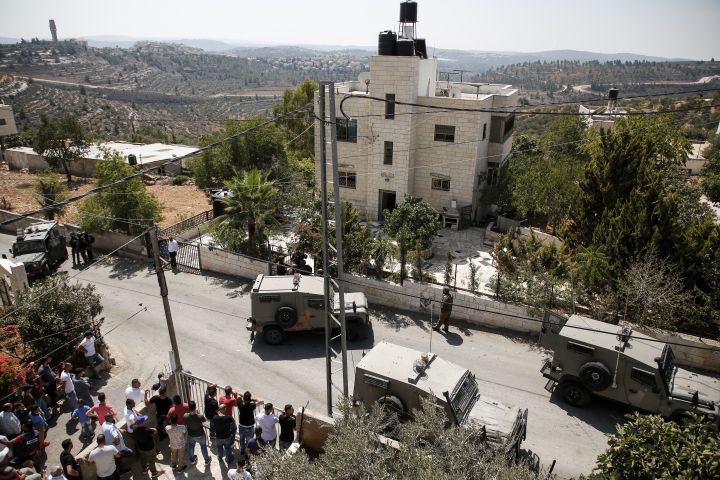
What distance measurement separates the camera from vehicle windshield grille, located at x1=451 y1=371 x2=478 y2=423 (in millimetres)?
9617

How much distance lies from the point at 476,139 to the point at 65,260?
20.2 meters

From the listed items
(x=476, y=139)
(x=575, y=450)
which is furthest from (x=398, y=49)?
(x=575, y=450)

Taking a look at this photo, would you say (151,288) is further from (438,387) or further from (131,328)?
(438,387)

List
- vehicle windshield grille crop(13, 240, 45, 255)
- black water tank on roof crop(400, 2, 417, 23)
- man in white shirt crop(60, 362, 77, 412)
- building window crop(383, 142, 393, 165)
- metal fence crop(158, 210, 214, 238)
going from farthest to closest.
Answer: black water tank on roof crop(400, 2, 417, 23)
building window crop(383, 142, 393, 165)
metal fence crop(158, 210, 214, 238)
vehicle windshield grille crop(13, 240, 45, 255)
man in white shirt crop(60, 362, 77, 412)

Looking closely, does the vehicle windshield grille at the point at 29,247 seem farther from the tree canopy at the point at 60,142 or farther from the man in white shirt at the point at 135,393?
the tree canopy at the point at 60,142

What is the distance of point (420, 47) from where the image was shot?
2769 cm

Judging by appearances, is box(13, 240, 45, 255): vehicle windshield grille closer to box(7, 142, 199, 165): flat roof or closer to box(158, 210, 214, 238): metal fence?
box(158, 210, 214, 238): metal fence

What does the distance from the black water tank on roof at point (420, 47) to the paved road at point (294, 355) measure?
16864mm

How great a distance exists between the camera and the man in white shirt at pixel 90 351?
12.1 metres

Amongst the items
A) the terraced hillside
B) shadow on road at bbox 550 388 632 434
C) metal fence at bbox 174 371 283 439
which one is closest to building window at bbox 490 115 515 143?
shadow on road at bbox 550 388 632 434

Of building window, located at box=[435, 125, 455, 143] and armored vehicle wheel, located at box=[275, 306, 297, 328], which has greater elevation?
building window, located at box=[435, 125, 455, 143]

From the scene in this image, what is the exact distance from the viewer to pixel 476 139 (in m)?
24.6

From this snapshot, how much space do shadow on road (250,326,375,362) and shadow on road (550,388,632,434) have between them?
5.48m

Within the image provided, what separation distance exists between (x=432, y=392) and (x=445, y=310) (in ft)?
19.0
